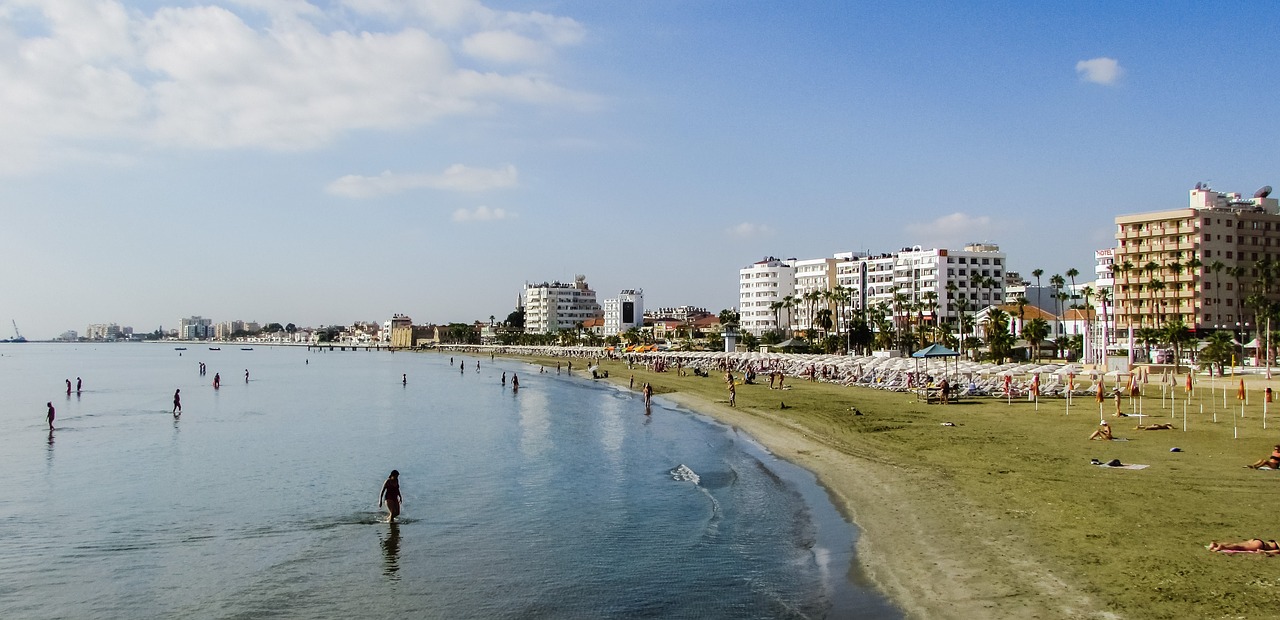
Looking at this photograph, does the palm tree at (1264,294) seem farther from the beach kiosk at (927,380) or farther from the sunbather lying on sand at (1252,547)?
the sunbather lying on sand at (1252,547)

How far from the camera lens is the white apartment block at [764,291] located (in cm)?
14425

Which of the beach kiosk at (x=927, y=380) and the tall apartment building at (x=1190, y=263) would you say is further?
the tall apartment building at (x=1190, y=263)

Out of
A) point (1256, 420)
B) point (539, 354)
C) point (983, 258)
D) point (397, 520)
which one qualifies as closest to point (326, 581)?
point (397, 520)

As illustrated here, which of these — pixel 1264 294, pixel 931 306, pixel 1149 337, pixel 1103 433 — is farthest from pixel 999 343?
pixel 1103 433

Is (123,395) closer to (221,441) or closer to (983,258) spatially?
(221,441)

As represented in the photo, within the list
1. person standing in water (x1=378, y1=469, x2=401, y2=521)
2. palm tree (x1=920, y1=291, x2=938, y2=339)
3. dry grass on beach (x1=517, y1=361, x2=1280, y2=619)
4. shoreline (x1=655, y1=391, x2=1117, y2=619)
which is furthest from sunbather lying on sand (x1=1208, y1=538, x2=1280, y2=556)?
palm tree (x1=920, y1=291, x2=938, y2=339)

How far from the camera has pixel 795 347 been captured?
329ft

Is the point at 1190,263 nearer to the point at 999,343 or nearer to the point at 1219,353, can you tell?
the point at 999,343

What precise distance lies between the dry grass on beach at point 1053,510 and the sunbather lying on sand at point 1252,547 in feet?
0.76

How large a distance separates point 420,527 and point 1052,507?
13.7 m

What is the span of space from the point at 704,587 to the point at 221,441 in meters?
29.6

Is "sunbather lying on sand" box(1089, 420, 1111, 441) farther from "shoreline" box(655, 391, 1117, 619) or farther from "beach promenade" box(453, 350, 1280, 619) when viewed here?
"shoreline" box(655, 391, 1117, 619)

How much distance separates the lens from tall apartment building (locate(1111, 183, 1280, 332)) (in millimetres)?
81875

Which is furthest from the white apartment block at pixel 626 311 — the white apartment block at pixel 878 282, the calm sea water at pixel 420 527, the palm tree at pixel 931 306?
the calm sea water at pixel 420 527
